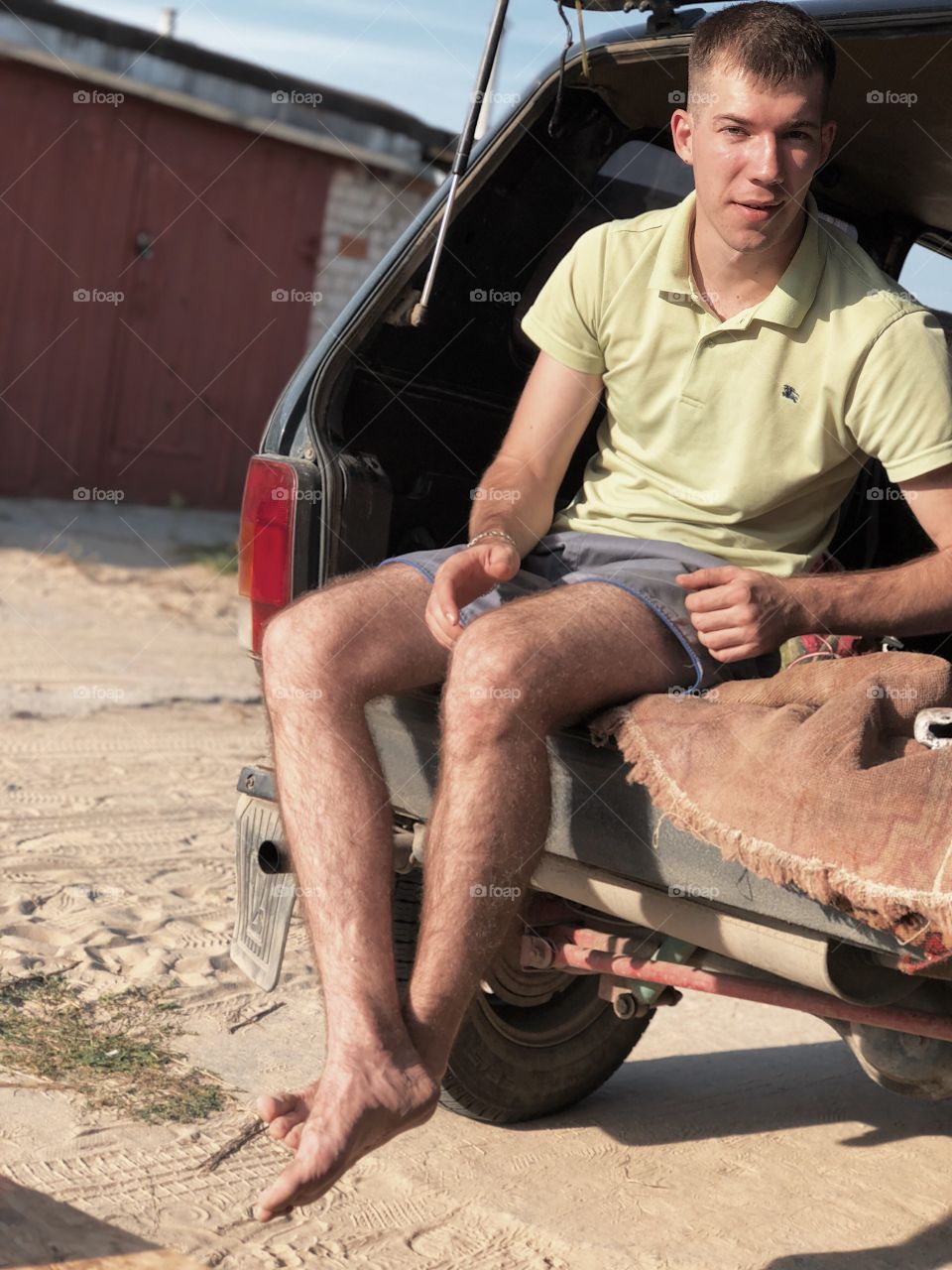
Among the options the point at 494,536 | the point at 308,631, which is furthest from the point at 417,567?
the point at 308,631

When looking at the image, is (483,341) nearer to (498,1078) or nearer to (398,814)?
(398,814)

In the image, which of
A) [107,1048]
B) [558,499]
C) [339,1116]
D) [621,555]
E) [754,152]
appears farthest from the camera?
[558,499]

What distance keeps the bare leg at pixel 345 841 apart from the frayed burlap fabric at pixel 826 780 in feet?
1.29

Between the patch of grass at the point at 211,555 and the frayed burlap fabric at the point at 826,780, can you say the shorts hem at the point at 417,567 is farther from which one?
the patch of grass at the point at 211,555

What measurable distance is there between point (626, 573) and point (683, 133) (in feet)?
3.09

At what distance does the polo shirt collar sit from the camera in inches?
111

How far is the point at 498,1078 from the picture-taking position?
321cm

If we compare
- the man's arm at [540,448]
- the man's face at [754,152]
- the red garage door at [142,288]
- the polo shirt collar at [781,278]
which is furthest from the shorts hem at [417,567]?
the red garage door at [142,288]

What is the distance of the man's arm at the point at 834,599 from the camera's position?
8.50 ft

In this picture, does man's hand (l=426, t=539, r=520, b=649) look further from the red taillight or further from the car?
the red taillight

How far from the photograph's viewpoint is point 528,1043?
3270mm

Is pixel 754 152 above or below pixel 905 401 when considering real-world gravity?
above

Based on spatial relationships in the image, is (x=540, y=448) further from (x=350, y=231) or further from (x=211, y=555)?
(x=350, y=231)

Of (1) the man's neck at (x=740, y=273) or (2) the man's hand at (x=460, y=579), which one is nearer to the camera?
(2) the man's hand at (x=460, y=579)
